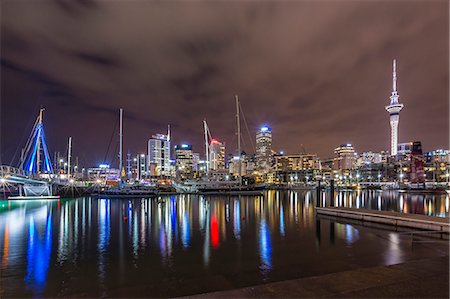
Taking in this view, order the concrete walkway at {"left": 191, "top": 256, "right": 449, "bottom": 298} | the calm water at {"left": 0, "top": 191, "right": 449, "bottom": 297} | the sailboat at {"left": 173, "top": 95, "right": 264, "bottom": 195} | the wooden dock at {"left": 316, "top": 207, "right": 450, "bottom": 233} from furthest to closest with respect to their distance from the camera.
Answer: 1. the sailboat at {"left": 173, "top": 95, "right": 264, "bottom": 195}
2. the wooden dock at {"left": 316, "top": 207, "right": 450, "bottom": 233}
3. the calm water at {"left": 0, "top": 191, "right": 449, "bottom": 297}
4. the concrete walkway at {"left": 191, "top": 256, "right": 449, "bottom": 298}

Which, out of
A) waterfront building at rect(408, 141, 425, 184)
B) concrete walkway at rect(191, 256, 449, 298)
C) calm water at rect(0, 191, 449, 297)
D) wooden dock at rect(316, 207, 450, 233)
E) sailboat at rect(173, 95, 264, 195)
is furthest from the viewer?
waterfront building at rect(408, 141, 425, 184)

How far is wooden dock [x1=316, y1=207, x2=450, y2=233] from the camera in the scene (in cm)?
2161

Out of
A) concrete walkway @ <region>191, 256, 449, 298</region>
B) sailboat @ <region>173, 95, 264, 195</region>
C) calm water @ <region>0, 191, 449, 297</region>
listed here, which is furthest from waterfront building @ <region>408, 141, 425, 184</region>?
concrete walkway @ <region>191, 256, 449, 298</region>

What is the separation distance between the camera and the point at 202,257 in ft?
54.6

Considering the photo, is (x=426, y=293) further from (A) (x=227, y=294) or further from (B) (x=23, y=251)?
(B) (x=23, y=251)

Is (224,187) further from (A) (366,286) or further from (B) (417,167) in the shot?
(B) (417,167)

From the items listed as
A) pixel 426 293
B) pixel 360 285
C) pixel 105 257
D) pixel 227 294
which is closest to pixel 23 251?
pixel 105 257

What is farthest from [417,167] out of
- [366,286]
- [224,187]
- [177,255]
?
[366,286]

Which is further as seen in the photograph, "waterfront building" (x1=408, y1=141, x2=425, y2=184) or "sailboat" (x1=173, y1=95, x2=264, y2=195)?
"waterfront building" (x1=408, y1=141, x2=425, y2=184)

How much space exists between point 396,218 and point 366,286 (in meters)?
20.6

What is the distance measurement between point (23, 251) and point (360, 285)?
19.9 m

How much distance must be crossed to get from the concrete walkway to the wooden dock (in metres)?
14.1

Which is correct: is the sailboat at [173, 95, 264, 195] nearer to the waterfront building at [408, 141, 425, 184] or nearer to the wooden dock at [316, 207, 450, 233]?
the wooden dock at [316, 207, 450, 233]

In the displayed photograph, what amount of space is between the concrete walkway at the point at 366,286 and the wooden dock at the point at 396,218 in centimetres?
1412
